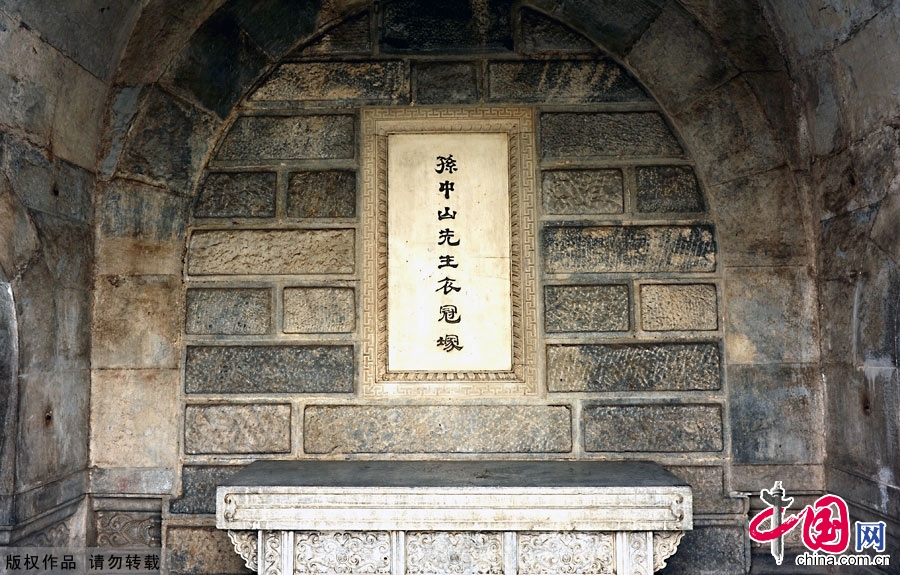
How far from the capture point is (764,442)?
385 cm

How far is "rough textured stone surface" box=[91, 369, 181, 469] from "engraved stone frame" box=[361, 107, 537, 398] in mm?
1165

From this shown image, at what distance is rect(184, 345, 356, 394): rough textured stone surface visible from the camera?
3986 millimetres

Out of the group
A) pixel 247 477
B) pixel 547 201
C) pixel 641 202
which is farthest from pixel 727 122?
pixel 247 477

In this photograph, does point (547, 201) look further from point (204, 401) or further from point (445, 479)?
point (204, 401)

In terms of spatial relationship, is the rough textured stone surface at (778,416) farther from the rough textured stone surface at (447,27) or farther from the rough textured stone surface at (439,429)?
the rough textured stone surface at (447,27)

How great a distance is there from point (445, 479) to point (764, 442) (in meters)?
1.85

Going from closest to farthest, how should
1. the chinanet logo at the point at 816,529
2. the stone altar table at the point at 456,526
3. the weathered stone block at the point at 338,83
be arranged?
the stone altar table at the point at 456,526 < the chinanet logo at the point at 816,529 < the weathered stone block at the point at 338,83

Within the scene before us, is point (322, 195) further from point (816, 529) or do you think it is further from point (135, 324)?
point (816, 529)

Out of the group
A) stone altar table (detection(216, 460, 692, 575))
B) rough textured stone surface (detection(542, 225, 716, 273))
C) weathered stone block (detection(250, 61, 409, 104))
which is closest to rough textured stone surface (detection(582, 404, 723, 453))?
stone altar table (detection(216, 460, 692, 575))

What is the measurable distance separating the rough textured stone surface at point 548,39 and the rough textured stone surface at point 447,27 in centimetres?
10

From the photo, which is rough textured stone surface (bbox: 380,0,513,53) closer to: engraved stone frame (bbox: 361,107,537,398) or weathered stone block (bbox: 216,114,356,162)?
engraved stone frame (bbox: 361,107,537,398)

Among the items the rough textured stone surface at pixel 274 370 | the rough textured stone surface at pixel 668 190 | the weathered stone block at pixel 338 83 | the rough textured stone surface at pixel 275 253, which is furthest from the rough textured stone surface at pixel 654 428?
the weathered stone block at pixel 338 83

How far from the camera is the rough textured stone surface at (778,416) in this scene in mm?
3824

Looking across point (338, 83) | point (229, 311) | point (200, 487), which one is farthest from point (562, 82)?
point (200, 487)
